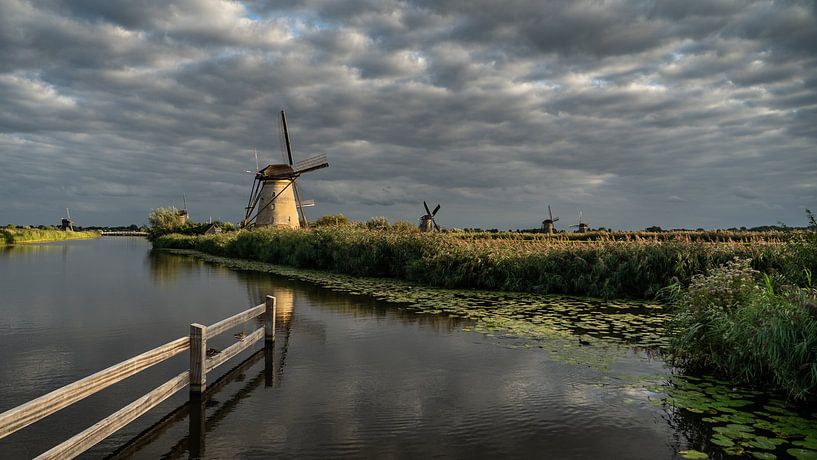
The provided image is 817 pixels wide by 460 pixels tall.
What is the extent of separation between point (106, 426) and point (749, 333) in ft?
24.3

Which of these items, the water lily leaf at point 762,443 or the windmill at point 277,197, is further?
the windmill at point 277,197

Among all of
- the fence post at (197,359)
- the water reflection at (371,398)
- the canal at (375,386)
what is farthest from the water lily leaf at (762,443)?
the fence post at (197,359)

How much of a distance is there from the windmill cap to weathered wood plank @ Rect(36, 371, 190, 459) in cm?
4275

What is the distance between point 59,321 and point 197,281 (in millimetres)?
9595

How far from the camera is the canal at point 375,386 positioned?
5.13 metres

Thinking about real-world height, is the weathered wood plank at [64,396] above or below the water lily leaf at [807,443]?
above

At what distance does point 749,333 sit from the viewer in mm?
6422

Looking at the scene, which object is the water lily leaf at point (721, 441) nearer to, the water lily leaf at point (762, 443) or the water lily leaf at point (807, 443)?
the water lily leaf at point (762, 443)

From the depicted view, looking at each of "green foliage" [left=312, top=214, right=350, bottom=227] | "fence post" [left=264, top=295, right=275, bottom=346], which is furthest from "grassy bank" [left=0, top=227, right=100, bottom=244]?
"fence post" [left=264, top=295, right=275, bottom=346]

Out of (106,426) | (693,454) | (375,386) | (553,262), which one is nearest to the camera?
(106,426)

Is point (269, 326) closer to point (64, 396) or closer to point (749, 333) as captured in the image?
point (64, 396)

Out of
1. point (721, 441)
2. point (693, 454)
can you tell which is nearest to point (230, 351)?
point (693, 454)

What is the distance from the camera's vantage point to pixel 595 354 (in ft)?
28.3

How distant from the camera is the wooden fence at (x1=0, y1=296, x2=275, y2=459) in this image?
147 inches
